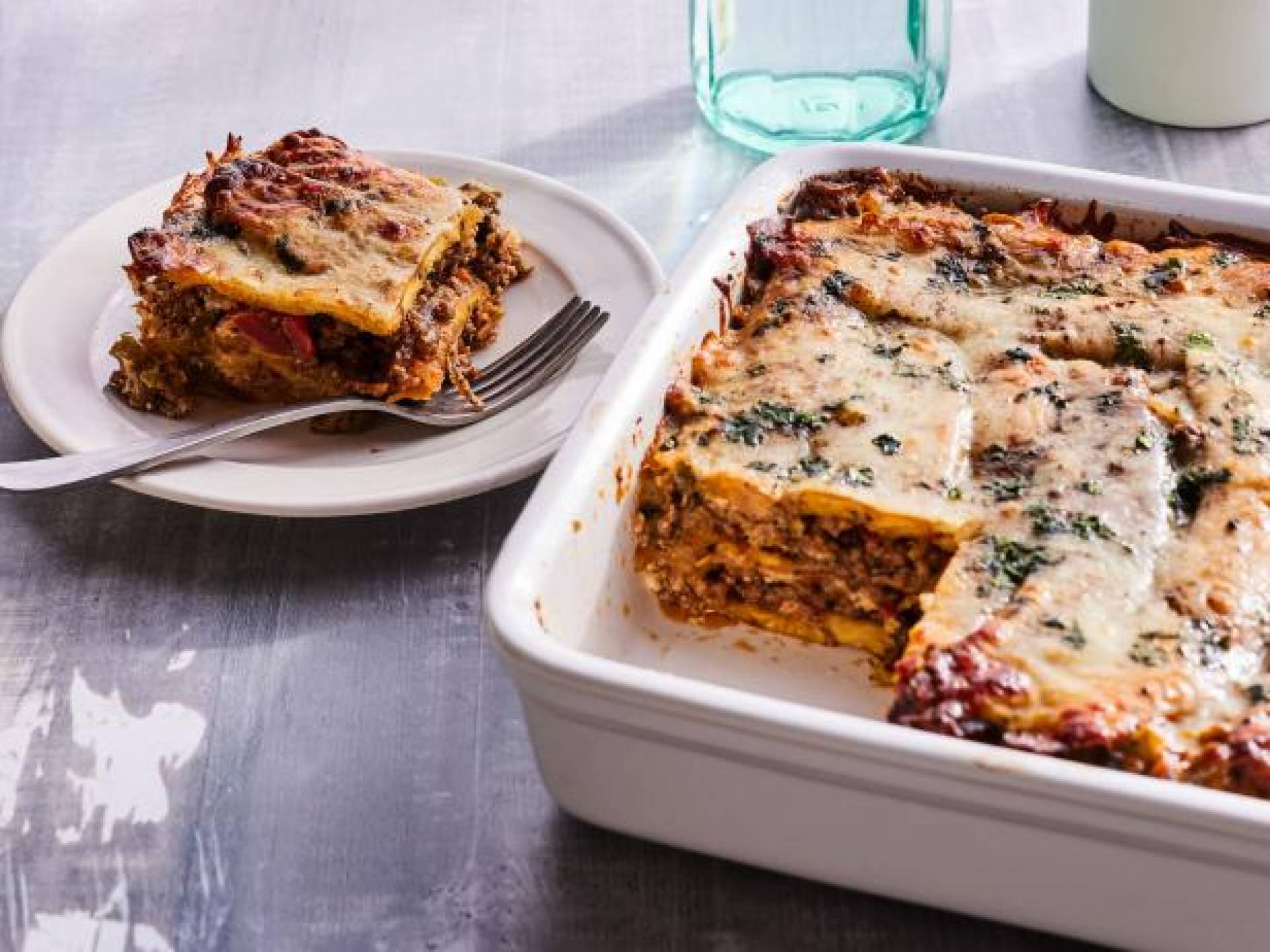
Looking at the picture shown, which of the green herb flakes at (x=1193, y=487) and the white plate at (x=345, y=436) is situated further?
the white plate at (x=345, y=436)

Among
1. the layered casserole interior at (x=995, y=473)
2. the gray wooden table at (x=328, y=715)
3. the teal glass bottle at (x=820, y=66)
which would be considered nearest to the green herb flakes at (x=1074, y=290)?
the layered casserole interior at (x=995, y=473)

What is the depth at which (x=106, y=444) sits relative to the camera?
2.68m

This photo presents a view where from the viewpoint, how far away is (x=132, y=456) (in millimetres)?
2588

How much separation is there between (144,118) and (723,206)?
5.91 feet

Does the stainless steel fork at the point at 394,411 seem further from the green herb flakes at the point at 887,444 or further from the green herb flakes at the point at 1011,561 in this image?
the green herb flakes at the point at 1011,561

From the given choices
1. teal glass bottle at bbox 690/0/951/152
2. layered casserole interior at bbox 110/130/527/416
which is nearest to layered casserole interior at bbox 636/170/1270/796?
layered casserole interior at bbox 110/130/527/416

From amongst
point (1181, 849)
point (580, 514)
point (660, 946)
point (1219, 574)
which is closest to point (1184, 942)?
point (1181, 849)

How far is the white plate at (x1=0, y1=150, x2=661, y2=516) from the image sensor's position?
2.56 m

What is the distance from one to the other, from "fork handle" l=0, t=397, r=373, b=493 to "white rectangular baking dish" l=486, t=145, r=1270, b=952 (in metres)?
0.68

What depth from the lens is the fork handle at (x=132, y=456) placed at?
2562 mm

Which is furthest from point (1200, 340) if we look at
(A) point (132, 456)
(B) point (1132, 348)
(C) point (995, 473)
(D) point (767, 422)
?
(A) point (132, 456)

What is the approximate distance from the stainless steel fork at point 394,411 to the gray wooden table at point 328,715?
0.45 feet

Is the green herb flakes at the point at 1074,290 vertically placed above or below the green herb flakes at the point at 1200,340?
above

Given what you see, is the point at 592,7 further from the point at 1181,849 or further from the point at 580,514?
the point at 1181,849
